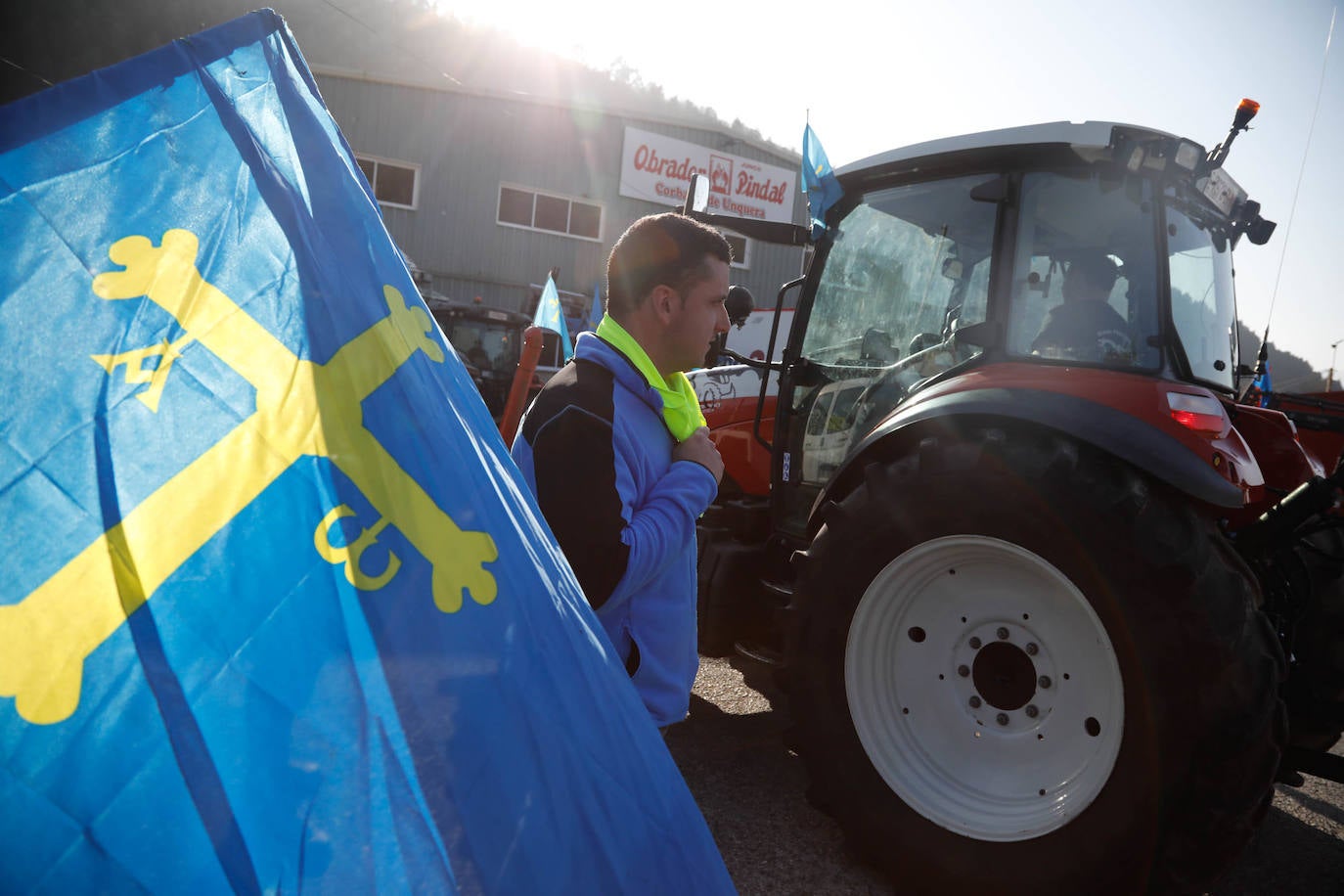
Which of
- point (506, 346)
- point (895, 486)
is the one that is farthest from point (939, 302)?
point (506, 346)

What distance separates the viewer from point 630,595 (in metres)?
1.78

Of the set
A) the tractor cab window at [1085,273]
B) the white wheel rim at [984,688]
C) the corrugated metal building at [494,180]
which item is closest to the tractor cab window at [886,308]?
the tractor cab window at [1085,273]

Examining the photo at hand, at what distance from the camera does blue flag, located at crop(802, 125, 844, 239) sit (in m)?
3.48

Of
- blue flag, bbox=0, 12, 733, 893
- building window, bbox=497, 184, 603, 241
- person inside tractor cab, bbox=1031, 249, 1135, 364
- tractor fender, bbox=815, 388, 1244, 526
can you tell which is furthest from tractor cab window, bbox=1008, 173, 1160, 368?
building window, bbox=497, 184, 603, 241

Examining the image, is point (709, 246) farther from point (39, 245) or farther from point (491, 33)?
point (491, 33)

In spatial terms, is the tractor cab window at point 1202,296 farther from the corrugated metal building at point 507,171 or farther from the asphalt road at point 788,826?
the corrugated metal building at point 507,171

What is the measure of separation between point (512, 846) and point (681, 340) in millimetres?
1201

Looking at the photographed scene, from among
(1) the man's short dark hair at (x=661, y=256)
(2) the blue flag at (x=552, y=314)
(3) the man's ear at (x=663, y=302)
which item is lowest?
(3) the man's ear at (x=663, y=302)

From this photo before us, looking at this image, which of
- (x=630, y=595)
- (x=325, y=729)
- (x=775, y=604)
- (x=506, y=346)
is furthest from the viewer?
(x=506, y=346)

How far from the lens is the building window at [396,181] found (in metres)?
21.8

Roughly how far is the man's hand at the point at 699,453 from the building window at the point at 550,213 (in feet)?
70.3

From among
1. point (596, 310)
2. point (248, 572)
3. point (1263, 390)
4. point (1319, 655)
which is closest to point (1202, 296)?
point (1319, 655)

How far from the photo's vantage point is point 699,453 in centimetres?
185

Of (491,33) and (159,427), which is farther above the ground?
(491,33)
